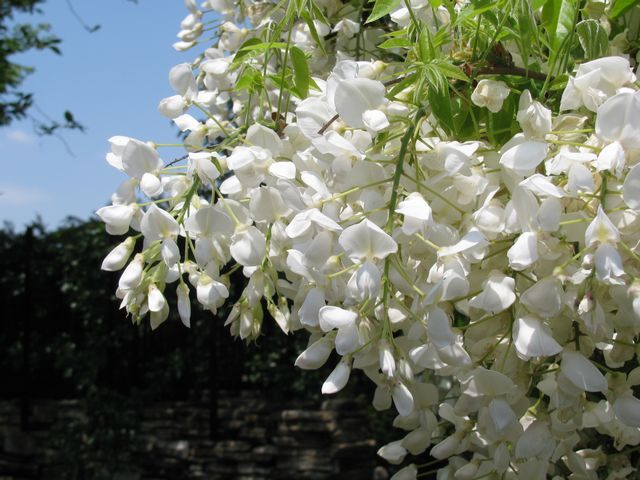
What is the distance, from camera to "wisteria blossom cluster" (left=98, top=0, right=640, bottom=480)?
0.63m

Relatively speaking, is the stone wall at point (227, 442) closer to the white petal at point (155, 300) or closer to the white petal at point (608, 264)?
the white petal at point (155, 300)

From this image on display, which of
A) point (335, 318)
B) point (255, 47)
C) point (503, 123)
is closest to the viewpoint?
point (335, 318)

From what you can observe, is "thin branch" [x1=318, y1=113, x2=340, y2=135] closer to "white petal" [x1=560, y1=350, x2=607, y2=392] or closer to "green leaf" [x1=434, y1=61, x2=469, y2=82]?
"green leaf" [x1=434, y1=61, x2=469, y2=82]

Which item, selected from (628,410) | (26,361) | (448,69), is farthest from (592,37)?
(26,361)

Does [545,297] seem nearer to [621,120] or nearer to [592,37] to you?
[621,120]

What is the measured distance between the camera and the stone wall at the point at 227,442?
417 centimetres

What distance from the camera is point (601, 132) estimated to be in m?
0.60

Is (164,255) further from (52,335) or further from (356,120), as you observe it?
(52,335)

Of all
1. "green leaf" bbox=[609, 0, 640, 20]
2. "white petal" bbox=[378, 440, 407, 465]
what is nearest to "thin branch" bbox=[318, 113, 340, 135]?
"green leaf" bbox=[609, 0, 640, 20]

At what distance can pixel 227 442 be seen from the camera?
452 centimetres

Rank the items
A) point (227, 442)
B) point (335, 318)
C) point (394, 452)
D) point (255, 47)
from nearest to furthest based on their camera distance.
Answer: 1. point (335, 318)
2. point (255, 47)
3. point (394, 452)
4. point (227, 442)

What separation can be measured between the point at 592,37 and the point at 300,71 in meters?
0.29

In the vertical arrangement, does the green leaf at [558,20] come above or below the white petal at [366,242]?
above

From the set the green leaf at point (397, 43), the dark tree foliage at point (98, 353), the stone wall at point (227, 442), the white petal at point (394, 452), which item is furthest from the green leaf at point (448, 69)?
the dark tree foliage at point (98, 353)
